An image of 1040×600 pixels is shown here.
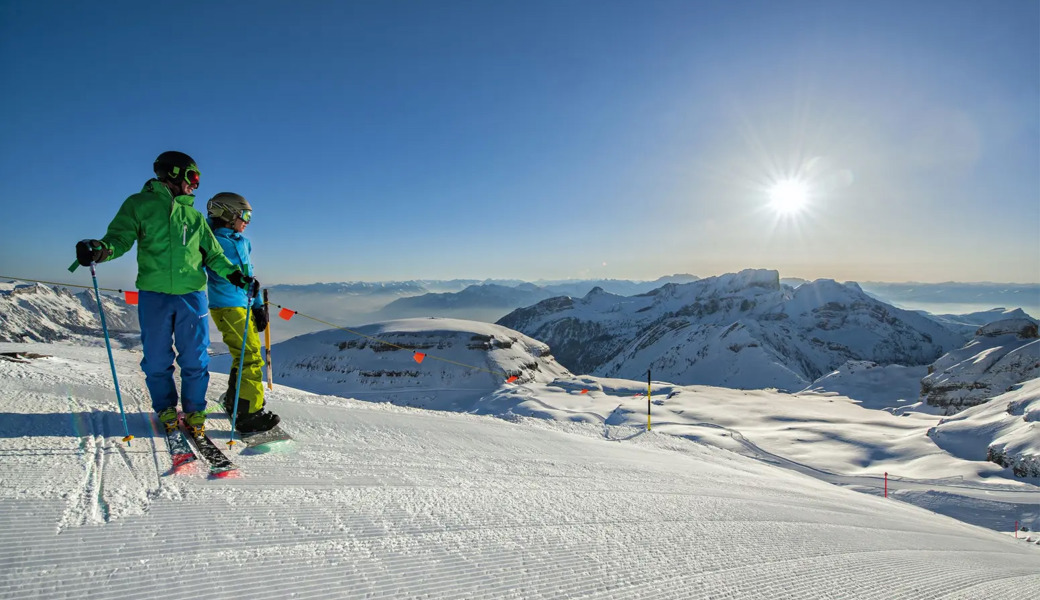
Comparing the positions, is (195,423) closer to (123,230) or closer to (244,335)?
(244,335)

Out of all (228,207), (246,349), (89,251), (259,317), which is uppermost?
(228,207)

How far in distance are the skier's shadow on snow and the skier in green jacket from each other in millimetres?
246

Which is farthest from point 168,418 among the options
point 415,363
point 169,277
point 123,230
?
point 415,363

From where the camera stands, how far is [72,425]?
3.31m

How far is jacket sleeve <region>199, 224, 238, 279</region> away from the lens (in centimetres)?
374

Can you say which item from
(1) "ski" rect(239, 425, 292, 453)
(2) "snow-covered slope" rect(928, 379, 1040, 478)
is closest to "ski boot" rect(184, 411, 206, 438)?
(1) "ski" rect(239, 425, 292, 453)

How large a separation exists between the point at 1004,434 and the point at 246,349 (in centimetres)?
3594

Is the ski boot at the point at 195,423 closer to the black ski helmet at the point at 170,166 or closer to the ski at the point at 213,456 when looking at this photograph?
the ski at the point at 213,456

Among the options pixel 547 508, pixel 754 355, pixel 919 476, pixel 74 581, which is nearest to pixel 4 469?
pixel 74 581

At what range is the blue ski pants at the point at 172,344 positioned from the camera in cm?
347

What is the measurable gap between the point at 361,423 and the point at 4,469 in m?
2.76

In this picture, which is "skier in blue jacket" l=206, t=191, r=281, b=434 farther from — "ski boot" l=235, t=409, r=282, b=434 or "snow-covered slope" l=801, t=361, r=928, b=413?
"snow-covered slope" l=801, t=361, r=928, b=413

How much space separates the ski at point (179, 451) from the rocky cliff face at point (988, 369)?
64.5m

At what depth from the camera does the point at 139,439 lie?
10.7 feet
